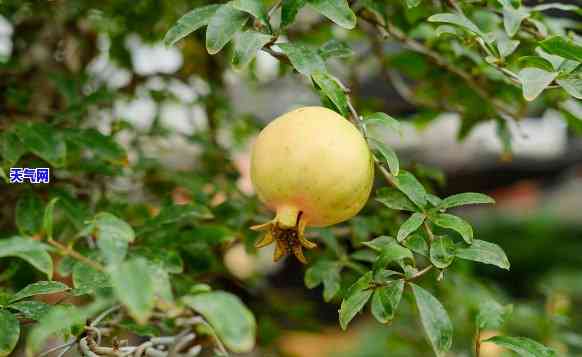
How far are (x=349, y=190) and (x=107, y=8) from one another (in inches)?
29.0

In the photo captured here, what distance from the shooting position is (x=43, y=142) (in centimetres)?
69

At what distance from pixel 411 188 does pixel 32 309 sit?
0.32 m

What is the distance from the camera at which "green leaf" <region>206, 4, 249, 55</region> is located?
0.52 meters

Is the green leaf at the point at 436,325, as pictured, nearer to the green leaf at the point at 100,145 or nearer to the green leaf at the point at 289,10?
the green leaf at the point at 289,10

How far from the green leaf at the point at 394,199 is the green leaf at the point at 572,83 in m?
0.16

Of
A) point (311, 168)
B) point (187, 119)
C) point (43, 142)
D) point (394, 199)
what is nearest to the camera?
point (311, 168)

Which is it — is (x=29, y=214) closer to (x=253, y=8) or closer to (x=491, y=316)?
(x=253, y=8)

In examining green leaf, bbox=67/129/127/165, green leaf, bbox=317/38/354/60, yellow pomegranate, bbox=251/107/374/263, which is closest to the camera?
yellow pomegranate, bbox=251/107/374/263

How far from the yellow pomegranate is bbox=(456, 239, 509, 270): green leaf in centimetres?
9

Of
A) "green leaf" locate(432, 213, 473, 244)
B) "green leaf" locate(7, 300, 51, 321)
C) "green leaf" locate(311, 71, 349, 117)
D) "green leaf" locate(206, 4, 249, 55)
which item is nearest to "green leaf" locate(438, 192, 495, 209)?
"green leaf" locate(432, 213, 473, 244)

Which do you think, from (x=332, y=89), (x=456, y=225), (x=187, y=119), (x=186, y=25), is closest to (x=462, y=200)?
(x=456, y=225)

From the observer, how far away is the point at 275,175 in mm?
486

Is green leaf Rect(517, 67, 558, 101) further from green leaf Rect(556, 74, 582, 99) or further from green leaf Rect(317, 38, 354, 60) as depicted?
green leaf Rect(317, 38, 354, 60)

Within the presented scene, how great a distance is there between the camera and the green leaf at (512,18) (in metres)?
0.58
